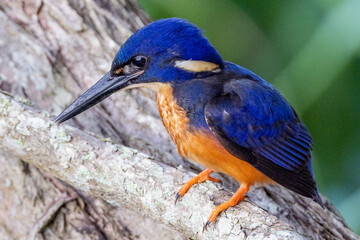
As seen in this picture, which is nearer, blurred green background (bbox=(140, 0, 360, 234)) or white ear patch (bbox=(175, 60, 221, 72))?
white ear patch (bbox=(175, 60, 221, 72))

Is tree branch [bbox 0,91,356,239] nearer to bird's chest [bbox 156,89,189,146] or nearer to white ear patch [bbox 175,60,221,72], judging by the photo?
bird's chest [bbox 156,89,189,146]

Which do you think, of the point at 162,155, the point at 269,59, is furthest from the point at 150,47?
the point at 269,59

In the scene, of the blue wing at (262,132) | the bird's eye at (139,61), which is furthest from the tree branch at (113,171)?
the bird's eye at (139,61)

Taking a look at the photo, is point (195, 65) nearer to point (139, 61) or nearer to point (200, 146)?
point (139, 61)

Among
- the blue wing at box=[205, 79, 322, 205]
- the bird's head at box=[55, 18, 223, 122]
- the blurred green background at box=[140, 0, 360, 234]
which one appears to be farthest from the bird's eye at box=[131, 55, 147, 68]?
the blurred green background at box=[140, 0, 360, 234]

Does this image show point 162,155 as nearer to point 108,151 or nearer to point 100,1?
point 108,151
